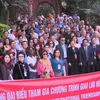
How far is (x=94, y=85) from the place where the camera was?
8328 mm

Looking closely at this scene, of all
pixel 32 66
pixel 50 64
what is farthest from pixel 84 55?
pixel 32 66

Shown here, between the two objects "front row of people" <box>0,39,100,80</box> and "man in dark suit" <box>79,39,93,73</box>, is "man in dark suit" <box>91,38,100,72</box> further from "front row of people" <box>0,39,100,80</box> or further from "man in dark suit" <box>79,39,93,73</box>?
"man in dark suit" <box>79,39,93,73</box>

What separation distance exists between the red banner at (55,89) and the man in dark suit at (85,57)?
325cm

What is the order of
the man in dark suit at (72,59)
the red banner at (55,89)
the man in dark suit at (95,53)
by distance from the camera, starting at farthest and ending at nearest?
the man in dark suit at (95,53)
the man in dark suit at (72,59)
the red banner at (55,89)

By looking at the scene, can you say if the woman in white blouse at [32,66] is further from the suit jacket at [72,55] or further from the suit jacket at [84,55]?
the suit jacket at [84,55]

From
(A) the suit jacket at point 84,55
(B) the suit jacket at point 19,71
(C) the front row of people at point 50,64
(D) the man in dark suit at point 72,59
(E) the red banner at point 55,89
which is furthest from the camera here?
(A) the suit jacket at point 84,55

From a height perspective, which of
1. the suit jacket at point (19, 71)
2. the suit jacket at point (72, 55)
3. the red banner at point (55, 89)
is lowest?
the red banner at point (55, 89)

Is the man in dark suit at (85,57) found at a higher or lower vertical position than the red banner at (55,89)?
higher

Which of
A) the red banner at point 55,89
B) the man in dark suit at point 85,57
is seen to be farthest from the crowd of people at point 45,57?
the red banner at point 55,89

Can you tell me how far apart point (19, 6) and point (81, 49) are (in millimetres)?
11973

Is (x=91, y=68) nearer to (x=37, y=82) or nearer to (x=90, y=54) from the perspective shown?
(x=90, y=54)

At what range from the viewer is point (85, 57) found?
38.5ft

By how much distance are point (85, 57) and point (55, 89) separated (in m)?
4.13

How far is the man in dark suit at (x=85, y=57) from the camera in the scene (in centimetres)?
1161
